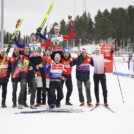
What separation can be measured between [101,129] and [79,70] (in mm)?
3280

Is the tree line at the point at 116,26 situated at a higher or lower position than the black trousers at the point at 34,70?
higher

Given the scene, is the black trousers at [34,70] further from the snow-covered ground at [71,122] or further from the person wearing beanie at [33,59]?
the snow-covered ground at [71,122]

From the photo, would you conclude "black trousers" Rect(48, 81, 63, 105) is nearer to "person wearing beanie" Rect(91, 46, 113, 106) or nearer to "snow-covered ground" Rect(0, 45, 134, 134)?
"snow-covered ground" Rect(0, 45, 134, 134)

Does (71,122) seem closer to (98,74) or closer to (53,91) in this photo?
(53,91)

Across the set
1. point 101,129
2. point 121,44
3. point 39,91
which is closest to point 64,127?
point 101,129

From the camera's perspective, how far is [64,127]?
267 inches

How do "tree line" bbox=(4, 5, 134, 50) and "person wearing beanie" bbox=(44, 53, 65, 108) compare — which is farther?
"tree line" bbox=(4, 5, 134, 50)

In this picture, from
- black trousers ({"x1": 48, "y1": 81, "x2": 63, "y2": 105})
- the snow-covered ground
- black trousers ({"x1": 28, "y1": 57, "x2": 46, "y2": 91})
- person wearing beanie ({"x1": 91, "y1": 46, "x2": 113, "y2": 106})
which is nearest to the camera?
the snow-covered ground

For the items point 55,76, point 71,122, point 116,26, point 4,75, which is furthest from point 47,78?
point 116,26

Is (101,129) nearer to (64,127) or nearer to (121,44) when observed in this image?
(64,127)

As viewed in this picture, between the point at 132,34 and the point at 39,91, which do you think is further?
the point at 132,34

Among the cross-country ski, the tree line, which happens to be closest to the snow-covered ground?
the cross-country ski

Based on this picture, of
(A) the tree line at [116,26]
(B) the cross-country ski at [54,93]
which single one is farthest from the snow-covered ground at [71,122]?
(A) the tree line at [116,26]

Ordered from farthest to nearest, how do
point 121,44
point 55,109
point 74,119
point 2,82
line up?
point 121,44
point 2,82
point 55,109
point 74,119
